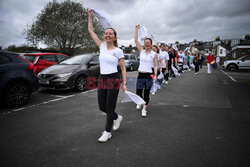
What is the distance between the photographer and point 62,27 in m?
25.2

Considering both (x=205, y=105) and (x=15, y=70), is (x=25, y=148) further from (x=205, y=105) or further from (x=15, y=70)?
(x=205, y=105)

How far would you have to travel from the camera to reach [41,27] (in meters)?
25.0

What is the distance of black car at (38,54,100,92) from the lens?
5.78 metres

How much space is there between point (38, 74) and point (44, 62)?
1562mm

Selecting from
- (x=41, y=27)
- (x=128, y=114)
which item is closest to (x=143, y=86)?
(x=128, y=114)

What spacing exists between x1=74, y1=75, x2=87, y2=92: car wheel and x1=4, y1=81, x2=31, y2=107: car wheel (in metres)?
1.79

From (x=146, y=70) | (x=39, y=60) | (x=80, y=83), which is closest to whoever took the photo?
(x=146, y=70)

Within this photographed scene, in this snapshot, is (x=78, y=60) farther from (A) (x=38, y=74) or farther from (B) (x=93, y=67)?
(A) (x=38, y=74)

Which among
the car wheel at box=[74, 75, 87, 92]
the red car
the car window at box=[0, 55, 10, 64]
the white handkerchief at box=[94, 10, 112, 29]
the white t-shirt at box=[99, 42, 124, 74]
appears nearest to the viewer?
the white t-shirt at box=[99, 42, 124, 74]

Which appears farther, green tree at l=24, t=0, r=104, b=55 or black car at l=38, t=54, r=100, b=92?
green tree at l=24, t=0, r=104, b=55

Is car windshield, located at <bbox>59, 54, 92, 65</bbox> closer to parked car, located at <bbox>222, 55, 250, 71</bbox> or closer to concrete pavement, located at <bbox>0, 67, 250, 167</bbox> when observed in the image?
concrete pavement, located at <bbox>0, 67, 250, 167</bbox>

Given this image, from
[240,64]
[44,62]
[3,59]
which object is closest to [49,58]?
[44,62]

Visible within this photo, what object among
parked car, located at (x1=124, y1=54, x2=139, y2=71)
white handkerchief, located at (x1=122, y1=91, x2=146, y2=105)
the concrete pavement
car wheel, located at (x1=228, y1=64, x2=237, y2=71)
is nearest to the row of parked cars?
the concrete pavement

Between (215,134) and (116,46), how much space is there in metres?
2.50
